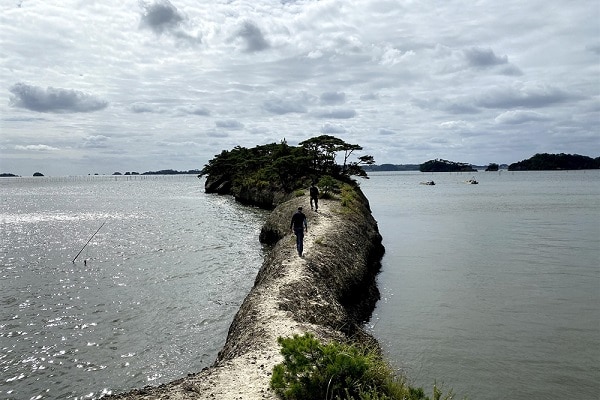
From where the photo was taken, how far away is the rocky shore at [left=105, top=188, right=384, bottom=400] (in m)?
8.82

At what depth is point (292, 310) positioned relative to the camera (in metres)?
13.1

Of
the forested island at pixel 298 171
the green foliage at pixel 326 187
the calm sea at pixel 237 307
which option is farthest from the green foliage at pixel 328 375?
the forested island at pixel 298 171

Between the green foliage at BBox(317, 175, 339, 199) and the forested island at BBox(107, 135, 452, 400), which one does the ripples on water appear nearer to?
the forested island at BBox(107, 135, 452, 400)

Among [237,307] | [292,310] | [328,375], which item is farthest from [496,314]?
[328,375]

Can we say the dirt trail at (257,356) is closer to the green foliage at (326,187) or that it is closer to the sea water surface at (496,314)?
the sea water surface at (496,314)

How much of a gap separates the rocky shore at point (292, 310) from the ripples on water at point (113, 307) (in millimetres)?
2168

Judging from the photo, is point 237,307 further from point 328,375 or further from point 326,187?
point 326,187

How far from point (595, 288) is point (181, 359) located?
18017 millimetres

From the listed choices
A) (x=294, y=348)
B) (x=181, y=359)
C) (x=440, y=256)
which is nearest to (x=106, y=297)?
(x=181, y=359)

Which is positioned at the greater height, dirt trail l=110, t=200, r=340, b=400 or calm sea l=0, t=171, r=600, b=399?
dirt trail l=110, t=200, r=340, b=400

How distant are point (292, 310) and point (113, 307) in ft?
28.6

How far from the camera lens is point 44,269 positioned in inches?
964

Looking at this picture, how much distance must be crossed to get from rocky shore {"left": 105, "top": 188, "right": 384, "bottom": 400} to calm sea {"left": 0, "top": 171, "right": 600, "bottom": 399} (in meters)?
1.42

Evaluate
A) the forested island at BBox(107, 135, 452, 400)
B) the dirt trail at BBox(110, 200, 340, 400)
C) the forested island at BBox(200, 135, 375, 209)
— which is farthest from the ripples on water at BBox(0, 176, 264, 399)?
the forested island at BBox(200, 135, 375, 209)
